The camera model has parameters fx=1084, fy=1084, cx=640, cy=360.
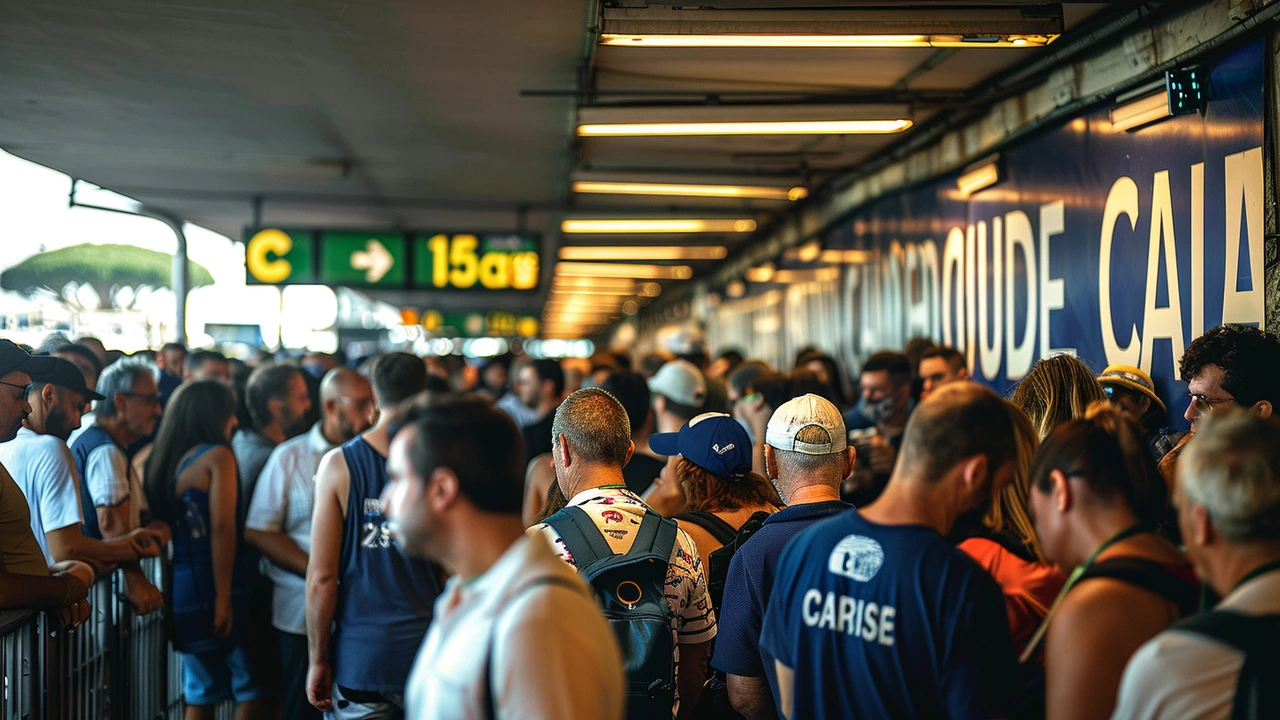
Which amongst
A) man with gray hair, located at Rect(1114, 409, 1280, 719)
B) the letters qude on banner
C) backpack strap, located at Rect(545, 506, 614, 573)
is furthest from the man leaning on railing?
the letters qude on banner

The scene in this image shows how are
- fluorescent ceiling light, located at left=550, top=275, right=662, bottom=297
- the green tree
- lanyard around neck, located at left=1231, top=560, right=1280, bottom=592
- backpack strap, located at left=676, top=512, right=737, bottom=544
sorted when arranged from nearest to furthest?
lanyard around neck, located at left=1231, top=560, right=1280, bottom=592, backpack strap, located at left=676, top=512, right=737, bottom=544, the green tree, fluorescent ceiling light, located at left=550, top=275, right=662, bottom=297

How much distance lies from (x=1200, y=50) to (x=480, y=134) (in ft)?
20.3

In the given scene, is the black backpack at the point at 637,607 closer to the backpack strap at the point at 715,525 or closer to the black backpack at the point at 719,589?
the black backpack at the point at 719,589

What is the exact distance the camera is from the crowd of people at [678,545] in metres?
2.16

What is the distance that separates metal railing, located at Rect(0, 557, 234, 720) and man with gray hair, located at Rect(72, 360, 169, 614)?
0.68ft

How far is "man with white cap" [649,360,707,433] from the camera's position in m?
6.90

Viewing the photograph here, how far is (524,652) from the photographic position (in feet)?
6.81

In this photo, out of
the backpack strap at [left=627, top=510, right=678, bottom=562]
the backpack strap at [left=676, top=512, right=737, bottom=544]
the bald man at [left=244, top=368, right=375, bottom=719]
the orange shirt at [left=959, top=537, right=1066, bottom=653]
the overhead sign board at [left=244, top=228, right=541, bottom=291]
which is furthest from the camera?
the overhead sign board at [left=244, top=228, right=541, bottom=291]

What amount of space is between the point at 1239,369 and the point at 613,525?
2800mm

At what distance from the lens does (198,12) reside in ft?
20.6

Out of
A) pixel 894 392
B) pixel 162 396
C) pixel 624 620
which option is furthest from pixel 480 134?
pixel 624 620

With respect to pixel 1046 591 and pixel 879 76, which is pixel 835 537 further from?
pixel 879 76

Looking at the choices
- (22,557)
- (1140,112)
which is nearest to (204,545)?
(22,557)

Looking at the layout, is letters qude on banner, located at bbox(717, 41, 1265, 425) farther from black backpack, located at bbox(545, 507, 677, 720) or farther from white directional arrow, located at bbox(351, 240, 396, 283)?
white directional arrow, located at bbox(351, 240, 396, 283)
